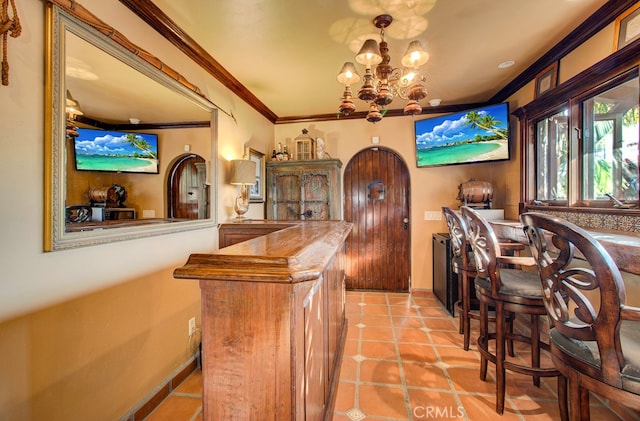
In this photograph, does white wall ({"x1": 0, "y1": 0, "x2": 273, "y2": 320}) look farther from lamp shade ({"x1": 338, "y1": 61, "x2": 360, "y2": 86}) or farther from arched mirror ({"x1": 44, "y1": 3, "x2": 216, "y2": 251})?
lamp shade ({"x1": 338, "y1": 61, "x2": 360, "y2": 86})

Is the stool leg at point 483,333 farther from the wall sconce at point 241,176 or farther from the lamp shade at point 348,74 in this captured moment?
the wall sconce at point 241,176

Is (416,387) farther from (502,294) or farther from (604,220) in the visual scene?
(604,220)

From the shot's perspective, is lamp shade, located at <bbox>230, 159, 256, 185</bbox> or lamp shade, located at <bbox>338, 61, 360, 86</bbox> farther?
lamp shade, located at <bbox>230, 159, 256, 185</bbox>

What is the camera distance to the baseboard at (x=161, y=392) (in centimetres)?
160

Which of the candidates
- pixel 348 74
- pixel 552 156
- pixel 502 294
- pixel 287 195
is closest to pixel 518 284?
pixel 502 294

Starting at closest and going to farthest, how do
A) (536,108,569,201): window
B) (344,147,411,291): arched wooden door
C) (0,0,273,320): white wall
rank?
(0,0,273,320): white wall
(536,108,569,201): window
(344,147,411,291): arched wooden door

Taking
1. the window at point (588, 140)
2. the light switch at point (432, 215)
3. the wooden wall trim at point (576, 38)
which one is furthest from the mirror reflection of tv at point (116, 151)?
the light switch at point (432, 215)

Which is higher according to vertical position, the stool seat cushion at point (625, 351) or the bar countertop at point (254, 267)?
the bar countertop at point (254, 267)

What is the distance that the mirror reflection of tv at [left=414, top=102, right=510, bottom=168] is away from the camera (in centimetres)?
308

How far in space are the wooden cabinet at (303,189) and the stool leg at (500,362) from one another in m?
2.24

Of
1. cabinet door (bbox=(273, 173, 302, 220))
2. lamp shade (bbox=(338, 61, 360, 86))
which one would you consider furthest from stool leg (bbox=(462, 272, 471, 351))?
cabinet door (bbox=(273, 173, 302, 220))

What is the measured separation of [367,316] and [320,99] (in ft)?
8.89

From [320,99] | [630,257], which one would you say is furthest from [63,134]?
[320,99]

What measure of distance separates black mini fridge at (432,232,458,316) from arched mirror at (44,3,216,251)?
2770 millimetres
